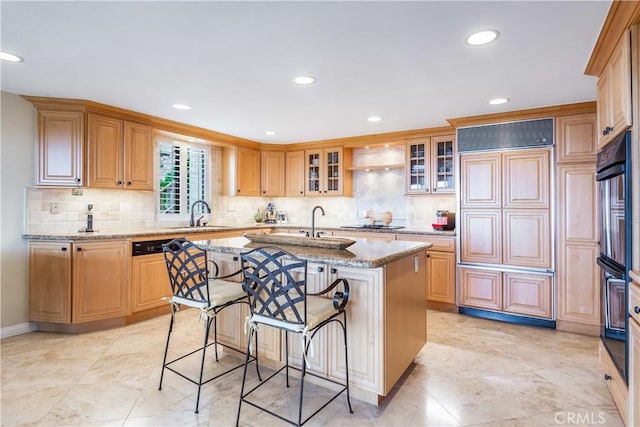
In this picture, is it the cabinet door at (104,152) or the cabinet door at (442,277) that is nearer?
the cabinet door at (104,152)

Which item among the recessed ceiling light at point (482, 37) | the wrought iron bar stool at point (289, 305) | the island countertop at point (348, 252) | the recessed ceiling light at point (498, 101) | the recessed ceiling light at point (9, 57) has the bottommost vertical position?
the wrought iron bar stool at point (289, 305)

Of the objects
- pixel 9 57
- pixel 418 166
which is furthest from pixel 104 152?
pixel 418 166

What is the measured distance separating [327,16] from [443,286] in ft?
10.8

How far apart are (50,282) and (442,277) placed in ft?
13.8

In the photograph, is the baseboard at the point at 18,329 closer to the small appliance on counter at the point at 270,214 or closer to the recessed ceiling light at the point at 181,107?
the recessed ceiling light at the point at 181,107

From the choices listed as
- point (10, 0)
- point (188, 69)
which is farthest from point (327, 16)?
point (10, 0)

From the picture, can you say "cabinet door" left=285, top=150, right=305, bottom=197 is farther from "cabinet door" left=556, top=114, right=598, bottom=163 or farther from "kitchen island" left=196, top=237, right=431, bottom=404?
"cabinet door" left=556, top=114, right=598, bottom=163

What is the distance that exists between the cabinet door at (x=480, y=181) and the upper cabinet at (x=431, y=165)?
1.00 ft

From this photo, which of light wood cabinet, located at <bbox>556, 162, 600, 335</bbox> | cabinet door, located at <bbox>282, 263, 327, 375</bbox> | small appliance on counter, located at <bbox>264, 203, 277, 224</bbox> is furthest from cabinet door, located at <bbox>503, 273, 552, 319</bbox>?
small appliance on counter, located at <bbox>264, 203, 277, 224</bbox>

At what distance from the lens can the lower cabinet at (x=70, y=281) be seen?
3.25 m

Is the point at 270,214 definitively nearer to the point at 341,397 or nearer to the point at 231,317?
the point at 231,317

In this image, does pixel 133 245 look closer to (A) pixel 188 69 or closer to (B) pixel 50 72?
(B) pixel 50 72

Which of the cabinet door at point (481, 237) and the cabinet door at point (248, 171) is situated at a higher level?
the cabinet door at point (248, 171)

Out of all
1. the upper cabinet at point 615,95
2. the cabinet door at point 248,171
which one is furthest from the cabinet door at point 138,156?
the upper cabinet at point 615,95
